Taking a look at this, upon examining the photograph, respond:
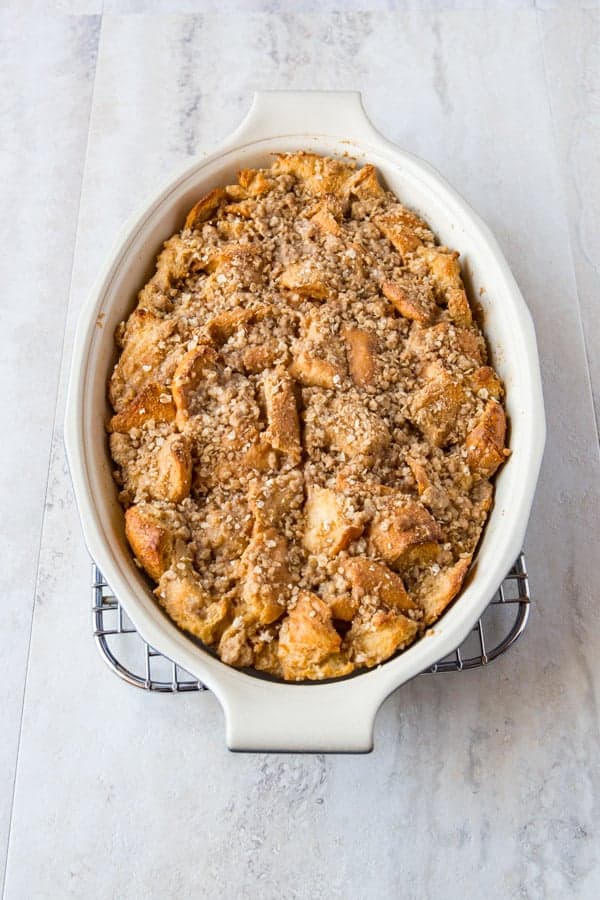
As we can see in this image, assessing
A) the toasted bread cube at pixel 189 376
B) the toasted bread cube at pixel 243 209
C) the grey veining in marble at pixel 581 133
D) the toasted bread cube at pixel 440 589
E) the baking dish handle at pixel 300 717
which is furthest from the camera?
the grey veining in marble at pixel 581 133

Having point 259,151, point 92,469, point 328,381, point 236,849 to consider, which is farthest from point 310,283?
point 236,849

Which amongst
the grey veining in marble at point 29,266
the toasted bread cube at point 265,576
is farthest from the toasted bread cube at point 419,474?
the grey veining in marble at point 29,266

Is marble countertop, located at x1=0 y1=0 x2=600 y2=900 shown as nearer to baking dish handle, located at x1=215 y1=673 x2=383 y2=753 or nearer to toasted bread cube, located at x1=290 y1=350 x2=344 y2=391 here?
baking dish handle, located at x1=215 y1=673 x2=383 y2=753

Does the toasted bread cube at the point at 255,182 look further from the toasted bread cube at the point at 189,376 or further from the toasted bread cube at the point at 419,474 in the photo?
the toasted bread cube at the point at 419,474

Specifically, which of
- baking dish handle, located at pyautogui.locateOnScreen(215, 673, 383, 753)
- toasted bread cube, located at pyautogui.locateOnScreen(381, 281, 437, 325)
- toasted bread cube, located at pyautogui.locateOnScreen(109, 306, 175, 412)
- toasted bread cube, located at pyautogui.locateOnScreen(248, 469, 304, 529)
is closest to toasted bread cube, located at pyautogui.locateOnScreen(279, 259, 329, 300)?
toasted bread cube, located at pyautogui.locateOnScreen(381, 281, 437, 325)

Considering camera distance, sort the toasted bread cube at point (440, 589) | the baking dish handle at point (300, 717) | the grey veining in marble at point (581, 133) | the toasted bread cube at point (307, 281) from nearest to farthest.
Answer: the baking dish handle at point (300, 717) < the toasted bread cube at point (440, 589) < the toasted bread cube at point (307, 281) < the grey veining in marble at point (581, 133)

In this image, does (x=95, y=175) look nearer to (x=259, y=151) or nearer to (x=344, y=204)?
(x=259, y=151)
